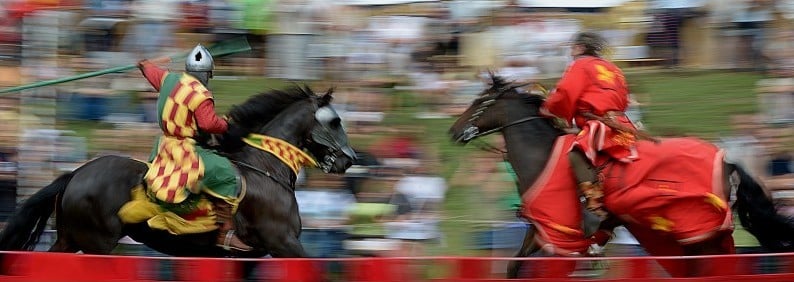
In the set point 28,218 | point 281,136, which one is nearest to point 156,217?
point 28,218

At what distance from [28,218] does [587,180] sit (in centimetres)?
317

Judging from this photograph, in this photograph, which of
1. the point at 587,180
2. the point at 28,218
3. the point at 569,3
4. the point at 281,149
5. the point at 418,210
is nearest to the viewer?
the point at 587,180

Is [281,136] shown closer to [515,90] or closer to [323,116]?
[323,116]

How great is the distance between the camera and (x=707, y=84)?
12164 mm

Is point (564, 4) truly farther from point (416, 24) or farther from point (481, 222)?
point (481, 222)

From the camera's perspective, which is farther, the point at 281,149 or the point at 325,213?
the point at 325,213

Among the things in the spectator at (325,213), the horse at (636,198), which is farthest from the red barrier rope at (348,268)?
the spectator at (325,213)

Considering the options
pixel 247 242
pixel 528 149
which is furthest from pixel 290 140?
pixel 528 149

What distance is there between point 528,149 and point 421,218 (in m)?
Result: 1.82

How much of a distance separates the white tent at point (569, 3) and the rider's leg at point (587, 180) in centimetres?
430

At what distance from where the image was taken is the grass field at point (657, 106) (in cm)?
1081

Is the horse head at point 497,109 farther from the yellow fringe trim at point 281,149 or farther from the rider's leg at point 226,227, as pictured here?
the rider's leg at point 226,227

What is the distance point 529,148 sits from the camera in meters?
7.97

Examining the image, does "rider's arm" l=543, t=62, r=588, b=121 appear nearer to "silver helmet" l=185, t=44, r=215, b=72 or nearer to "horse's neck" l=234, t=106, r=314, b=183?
"horse's neck" l=234, t=106, r=314, b=183
